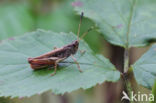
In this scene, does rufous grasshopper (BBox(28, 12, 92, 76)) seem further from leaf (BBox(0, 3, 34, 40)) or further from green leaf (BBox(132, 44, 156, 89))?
leaf (BBox(0, 3, 34, 40))

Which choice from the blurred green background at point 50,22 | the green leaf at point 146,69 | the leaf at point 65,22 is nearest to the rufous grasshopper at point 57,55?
the green leaf at point 146,69

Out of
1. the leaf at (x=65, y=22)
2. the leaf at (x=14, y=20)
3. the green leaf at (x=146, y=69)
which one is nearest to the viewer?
the green leaf at (x=146, y=69)

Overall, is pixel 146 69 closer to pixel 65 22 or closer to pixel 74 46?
pixel 74 46

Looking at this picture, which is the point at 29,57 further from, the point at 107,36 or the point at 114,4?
the point at 114,4

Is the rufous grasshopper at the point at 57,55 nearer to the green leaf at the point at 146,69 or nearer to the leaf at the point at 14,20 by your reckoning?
the green leaf at the point at 146,69

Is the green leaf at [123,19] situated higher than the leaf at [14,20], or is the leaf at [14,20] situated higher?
the leaf at [14,20]

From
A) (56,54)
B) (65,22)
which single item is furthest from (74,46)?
(65,22)
